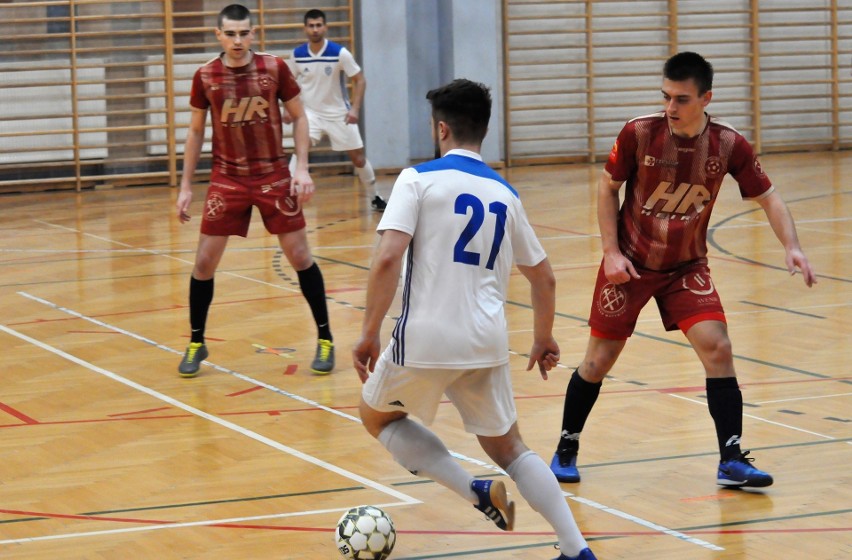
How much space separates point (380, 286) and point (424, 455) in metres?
0.59

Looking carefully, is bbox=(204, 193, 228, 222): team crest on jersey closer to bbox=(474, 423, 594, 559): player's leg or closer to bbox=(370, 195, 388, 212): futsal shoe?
bbox=(474, 423, 594, 559): player's leg

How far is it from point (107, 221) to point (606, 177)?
8.68 m

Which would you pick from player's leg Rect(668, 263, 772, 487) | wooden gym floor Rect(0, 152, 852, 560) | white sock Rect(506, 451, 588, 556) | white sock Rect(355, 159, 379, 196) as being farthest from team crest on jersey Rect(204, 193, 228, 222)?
white sock Rect(355, 159, 379, 196)

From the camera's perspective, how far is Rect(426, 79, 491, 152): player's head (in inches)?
143

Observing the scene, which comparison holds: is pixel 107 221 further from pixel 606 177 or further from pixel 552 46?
pixel 606 177

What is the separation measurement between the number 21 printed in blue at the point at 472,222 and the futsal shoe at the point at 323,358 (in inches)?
121

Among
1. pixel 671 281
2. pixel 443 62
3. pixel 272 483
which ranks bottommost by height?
pixel 272 483

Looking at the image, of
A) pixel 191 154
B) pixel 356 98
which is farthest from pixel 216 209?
pixel 356 98

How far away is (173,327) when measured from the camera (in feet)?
25.6

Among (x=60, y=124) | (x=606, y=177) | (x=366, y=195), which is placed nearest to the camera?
(x=606, y=177)

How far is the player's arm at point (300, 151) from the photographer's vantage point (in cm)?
638

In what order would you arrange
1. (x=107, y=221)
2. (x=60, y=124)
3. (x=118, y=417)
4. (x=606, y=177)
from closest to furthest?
1. (x=606, y=177)
2. (x=118, y=417)
3. (x=107, y=221)
4. (x=60, y=124)

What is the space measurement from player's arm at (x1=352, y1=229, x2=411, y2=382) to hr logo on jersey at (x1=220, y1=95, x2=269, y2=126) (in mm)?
3008

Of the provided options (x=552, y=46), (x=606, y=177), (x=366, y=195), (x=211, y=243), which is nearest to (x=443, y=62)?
(x=552, y=46)
